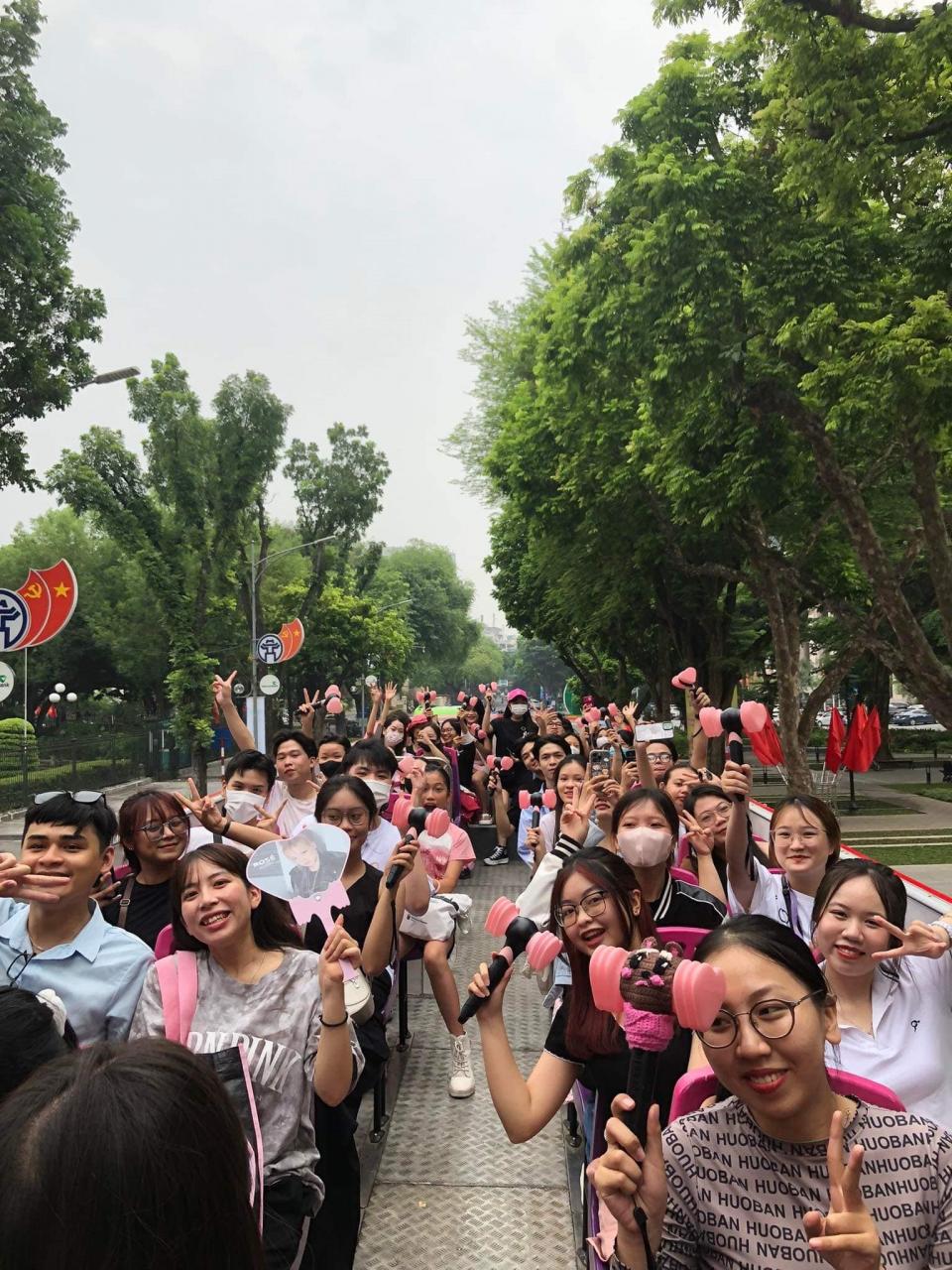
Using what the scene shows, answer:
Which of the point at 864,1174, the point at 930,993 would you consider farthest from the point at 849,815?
the point at 864,1174

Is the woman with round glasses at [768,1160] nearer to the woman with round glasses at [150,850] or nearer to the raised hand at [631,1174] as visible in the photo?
the raised hand at [631,1174]

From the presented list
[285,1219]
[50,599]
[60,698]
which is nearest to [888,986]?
[285,1219]

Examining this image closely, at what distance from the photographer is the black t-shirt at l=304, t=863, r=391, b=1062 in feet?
11.2

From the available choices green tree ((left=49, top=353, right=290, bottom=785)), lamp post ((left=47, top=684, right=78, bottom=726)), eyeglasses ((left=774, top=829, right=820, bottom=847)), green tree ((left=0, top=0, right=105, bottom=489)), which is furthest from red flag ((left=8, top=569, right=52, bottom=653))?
lamp post ((left=47, top=684, right=78, bottom=726))

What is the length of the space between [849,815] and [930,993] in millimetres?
15962

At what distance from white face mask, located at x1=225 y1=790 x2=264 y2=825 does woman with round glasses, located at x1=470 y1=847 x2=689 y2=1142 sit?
224 centimetres

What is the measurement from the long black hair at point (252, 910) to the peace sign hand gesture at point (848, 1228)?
1.56 metres

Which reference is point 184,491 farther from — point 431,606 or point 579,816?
point 431,606

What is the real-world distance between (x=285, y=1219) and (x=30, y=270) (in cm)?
1458

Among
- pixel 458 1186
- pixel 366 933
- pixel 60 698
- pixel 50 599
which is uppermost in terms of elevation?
pixel 50 599

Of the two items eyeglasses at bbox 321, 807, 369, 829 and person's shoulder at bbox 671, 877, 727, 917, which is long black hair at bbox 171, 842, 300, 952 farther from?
person's shoulder at bbox 671, 877, 727, 917

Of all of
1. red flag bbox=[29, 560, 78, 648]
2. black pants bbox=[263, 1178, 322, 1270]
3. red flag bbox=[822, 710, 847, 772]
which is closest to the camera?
black pants bbox=[263, 1178, 322, 1270]

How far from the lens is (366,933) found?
3572mm

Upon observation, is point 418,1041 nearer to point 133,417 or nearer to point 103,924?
point 103,924
